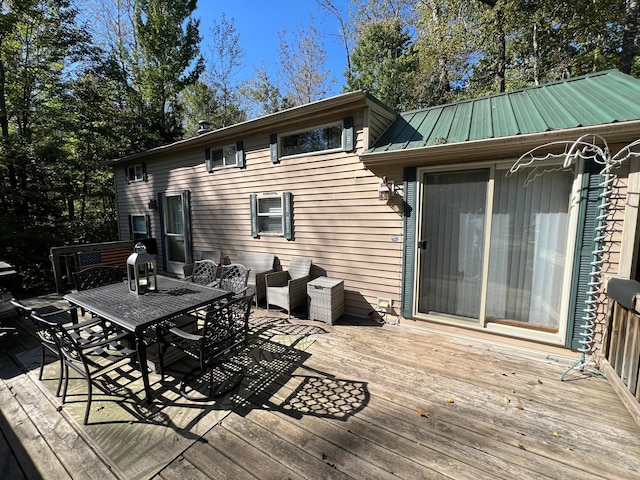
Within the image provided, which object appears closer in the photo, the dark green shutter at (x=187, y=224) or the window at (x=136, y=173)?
the dark green shutter at (x=187, y=224)

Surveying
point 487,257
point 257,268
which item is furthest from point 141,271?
point 487,257

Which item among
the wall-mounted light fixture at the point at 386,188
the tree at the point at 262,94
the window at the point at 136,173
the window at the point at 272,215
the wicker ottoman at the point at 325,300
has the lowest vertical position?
the wicker ottoman at the point at 325,300

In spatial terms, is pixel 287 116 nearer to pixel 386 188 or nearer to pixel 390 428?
pixel 386 188

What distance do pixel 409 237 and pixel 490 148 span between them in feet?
4.48

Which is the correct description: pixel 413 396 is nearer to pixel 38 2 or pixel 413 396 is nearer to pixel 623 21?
pixel 623 21

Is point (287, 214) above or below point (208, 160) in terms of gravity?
below

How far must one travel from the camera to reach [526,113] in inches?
126

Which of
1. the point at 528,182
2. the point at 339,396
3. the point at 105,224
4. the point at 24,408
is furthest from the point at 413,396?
the point at 105,224

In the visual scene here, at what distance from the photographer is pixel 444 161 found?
3.38 m

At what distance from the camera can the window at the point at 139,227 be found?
7.37 m

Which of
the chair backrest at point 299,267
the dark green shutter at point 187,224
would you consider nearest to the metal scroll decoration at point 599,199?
the chair backrest at point 299,267

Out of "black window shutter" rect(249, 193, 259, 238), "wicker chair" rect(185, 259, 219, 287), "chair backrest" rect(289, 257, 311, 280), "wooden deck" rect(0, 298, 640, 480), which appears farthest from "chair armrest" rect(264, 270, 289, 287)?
"wooden deck" rect(0, 298, 640, 480)

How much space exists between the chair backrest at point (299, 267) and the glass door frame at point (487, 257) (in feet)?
5.61

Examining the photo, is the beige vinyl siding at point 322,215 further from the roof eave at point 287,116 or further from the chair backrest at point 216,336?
the chair backrest at point 216,336
